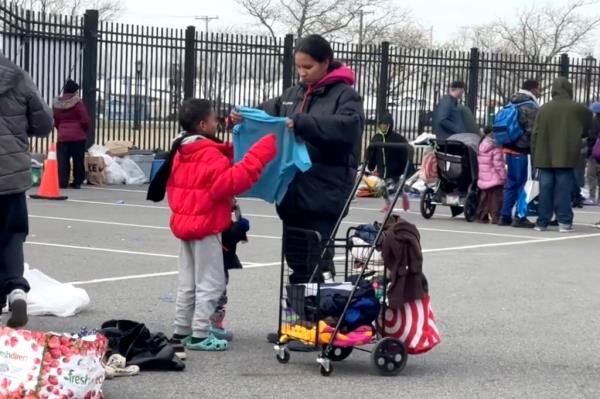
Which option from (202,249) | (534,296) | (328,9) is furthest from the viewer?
(328,9)

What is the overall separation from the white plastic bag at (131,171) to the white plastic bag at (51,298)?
44.7 ft

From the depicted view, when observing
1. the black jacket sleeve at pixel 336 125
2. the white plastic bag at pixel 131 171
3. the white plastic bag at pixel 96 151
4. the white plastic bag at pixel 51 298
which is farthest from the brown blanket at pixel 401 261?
the white plastic bag at pixel 131 171

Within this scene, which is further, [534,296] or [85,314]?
[534,296]

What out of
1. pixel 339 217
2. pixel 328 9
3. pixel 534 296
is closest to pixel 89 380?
pixel 339 217

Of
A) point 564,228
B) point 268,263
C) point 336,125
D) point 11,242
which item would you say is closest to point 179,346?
point 11,242

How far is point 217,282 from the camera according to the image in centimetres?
775

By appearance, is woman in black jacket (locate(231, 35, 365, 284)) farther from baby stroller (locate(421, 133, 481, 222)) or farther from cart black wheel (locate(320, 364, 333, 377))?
baby stroller (locate(421, 133, 481, 222))

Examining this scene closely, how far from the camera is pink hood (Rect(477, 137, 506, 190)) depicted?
55.2 feet

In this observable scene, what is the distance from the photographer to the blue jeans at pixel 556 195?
16.2 metres

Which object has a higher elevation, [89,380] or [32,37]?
[32,37]

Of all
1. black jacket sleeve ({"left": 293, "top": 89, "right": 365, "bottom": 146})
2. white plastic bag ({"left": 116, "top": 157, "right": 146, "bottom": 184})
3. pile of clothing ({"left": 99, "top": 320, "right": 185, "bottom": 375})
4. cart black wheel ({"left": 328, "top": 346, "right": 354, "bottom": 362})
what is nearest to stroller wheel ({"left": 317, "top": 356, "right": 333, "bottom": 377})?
cart black wheel ({"left": 328, "top": 346, "right": 354, "bottom": 362})

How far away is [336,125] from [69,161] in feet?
45.8

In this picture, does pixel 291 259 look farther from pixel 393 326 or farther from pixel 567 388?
pixel 567 388

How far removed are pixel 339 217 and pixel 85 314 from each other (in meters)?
2.26
